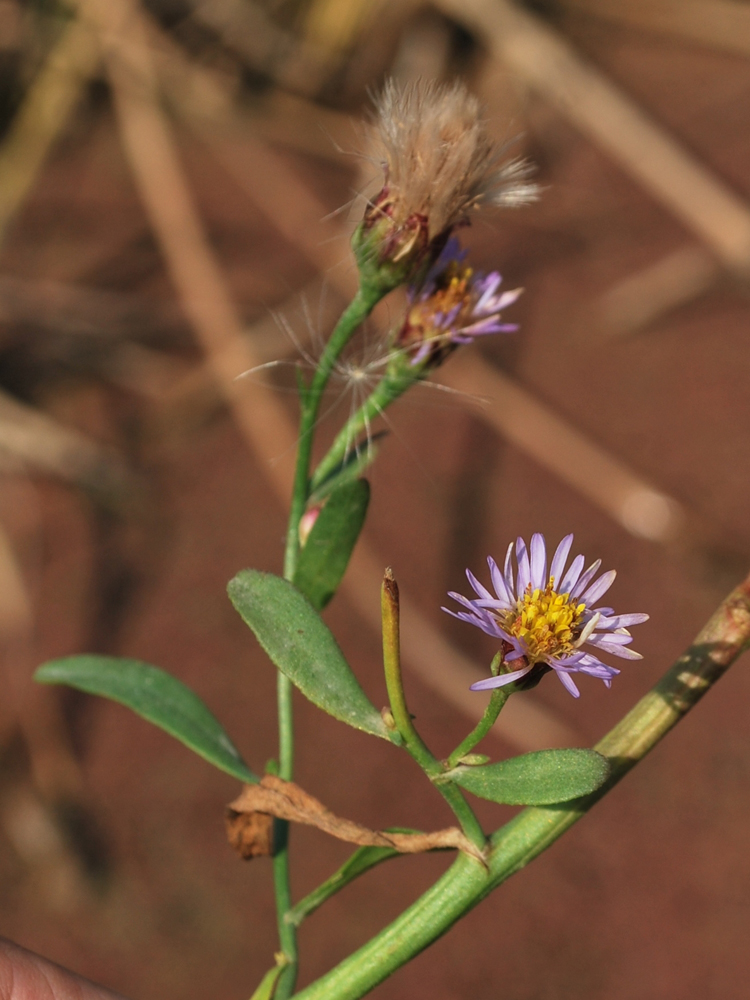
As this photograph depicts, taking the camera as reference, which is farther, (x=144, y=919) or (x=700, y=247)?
(x=700, y=247)

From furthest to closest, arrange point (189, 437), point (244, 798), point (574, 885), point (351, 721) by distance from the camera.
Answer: point (189, 437), point (574, 885), point (244, 798), point (351, 721)

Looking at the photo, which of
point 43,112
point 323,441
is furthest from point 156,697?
point 43,112

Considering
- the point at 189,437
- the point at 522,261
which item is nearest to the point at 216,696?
the point at 189,437

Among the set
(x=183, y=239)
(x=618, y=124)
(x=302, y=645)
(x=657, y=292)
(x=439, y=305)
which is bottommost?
(x=302, y=645)

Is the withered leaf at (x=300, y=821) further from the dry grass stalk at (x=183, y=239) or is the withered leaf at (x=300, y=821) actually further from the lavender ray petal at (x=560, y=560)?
the dry grass stalk at (x=183, y=239)

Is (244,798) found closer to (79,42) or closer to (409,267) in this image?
(409,267)

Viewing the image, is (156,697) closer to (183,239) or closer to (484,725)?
(484,725)
